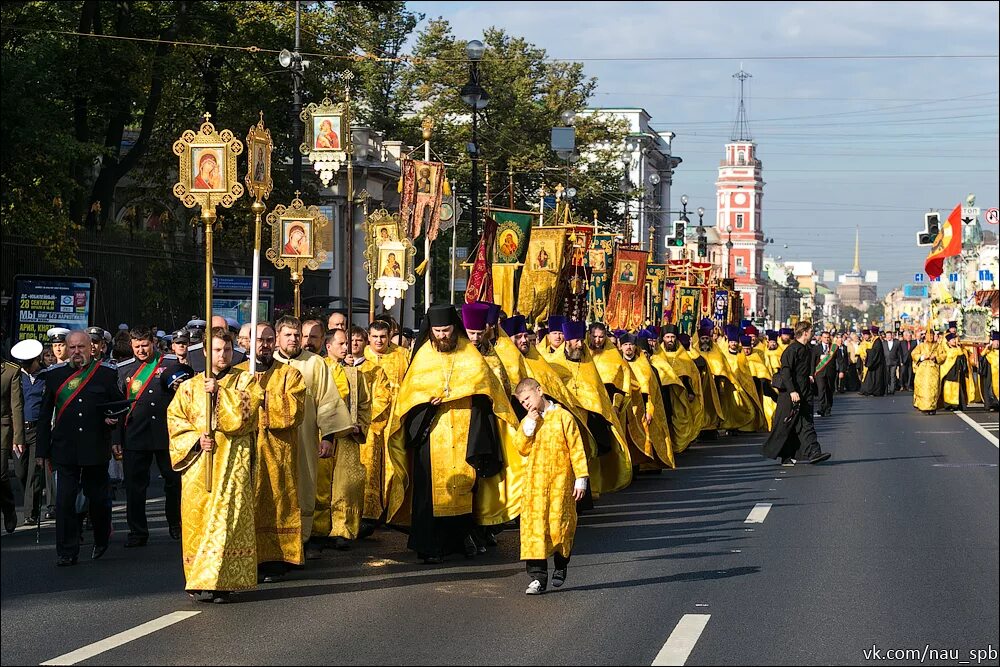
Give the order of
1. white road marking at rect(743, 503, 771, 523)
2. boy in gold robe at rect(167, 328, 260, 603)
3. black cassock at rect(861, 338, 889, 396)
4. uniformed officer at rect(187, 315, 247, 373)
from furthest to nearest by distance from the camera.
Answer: black cassock at rect(861, 338, 889, 396), white road marking at rect(743, 503, 771, 523), uniformed officer at rect(187, 315, 247, 373), boy in gold robe at rect(167, 328, 260, 603)

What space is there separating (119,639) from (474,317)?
4.16m

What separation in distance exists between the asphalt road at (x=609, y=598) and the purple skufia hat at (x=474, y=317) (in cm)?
172

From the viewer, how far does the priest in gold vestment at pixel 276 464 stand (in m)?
9.84

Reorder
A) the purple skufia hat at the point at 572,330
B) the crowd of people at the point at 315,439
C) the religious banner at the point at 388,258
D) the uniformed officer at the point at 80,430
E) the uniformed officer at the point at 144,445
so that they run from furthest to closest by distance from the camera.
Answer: the religious banner at the point at 388,258
the purple skufia hat at the point at 572,330
the uniformed officer at the point at 144,445
the uniformed officer at the point at 80,430
the crowd of people at the point at 315,439

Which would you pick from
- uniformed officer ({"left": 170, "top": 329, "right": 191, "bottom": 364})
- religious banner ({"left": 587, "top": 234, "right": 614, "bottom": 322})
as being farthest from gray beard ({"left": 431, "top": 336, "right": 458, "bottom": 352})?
religious banner ({"left": 587, "top": 234, "right": 614, "bottom": 322})

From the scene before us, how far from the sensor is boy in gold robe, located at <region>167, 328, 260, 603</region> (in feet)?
30.3

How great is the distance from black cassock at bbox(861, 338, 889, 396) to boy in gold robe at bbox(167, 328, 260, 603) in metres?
35.2

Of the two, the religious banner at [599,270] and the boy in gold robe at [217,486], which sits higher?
the religious banner at [599,270]

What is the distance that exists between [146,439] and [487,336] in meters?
2.81

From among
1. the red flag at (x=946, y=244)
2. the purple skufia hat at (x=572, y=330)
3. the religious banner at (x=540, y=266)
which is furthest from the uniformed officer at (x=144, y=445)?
the red flag at (x=946, y=244)

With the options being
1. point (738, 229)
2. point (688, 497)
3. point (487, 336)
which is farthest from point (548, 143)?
point (738, 229)

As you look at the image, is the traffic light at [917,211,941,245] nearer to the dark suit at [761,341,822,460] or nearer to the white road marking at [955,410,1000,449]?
the white road marking at [955,410,1000,449]

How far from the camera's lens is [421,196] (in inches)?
773

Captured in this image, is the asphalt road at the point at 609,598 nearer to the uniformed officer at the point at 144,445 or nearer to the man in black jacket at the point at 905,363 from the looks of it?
the uniformed officer at the point at 144,445
